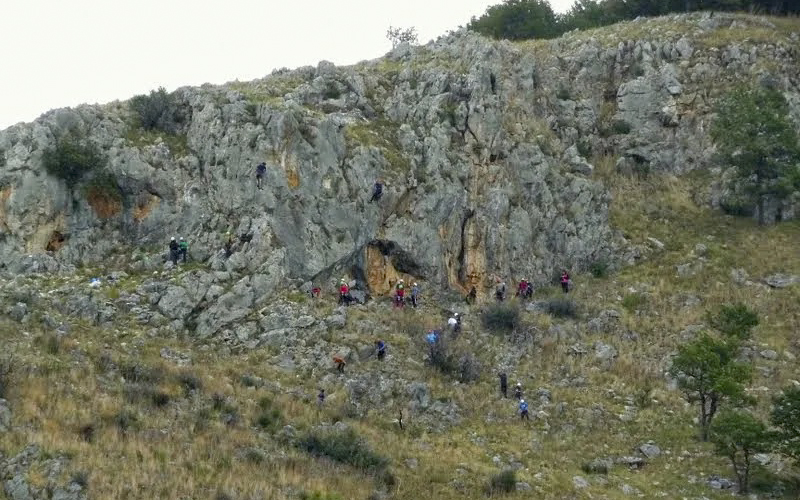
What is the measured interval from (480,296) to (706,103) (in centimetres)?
2176

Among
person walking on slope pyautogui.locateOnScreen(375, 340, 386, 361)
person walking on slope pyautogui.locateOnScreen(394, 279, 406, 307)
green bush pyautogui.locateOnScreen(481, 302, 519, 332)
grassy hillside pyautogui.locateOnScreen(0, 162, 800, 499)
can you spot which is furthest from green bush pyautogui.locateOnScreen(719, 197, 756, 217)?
person walking on slope pyautogui.locateOnScreen(375, 340, 386, 361)

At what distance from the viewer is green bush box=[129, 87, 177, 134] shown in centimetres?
3406

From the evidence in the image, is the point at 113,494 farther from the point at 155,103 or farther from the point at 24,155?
the point at 155,103

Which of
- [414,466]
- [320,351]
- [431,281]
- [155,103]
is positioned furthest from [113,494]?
[155,103]

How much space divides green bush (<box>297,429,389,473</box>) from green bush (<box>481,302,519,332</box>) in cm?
1051

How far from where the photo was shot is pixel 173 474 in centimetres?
1731

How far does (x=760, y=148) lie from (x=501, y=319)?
1750 cm

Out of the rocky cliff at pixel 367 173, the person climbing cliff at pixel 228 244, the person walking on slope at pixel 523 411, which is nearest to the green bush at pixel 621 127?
the rocky cliff at pixel 367 173

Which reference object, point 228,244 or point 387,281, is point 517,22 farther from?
point 228,244

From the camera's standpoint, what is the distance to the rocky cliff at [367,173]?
29.9 m

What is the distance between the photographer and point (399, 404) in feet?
81.8

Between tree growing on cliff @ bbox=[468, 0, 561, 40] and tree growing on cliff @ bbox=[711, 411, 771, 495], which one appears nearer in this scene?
tree growing on cliff @ bbox=[711, 411, 771, 495]

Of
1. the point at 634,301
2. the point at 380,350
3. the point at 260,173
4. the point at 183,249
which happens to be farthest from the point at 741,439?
the point at 183,249

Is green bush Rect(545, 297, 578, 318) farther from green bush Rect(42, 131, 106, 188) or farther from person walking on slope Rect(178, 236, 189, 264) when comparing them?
green bush Rect(42, 131, 106, 188)
